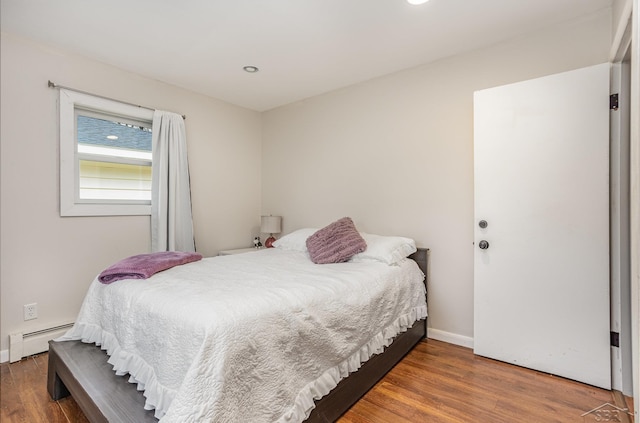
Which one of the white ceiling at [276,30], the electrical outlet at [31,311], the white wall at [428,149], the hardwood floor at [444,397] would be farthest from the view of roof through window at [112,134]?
the hardwood floor at [444,397]

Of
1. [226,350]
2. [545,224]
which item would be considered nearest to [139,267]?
[226,350]

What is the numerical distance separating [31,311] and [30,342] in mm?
230

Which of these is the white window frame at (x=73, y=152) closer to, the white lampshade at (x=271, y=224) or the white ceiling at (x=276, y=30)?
the white ceiling at (x=276, y=30)

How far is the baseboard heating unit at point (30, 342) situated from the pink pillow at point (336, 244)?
2.16 metres

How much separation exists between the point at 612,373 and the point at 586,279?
1.86 ft

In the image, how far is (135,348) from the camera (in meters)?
1.48

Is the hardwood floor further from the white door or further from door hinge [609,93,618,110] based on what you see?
door hinge [609,93,618,110]

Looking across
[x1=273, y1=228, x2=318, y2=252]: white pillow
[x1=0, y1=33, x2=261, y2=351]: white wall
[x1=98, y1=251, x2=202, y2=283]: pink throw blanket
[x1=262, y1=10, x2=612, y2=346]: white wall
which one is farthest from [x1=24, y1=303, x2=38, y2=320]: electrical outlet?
[x1=262, y1=10, x2=612, y2=346]: white wall

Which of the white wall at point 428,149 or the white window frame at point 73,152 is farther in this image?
the white window frame at point 73,152

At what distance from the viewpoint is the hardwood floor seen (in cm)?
165

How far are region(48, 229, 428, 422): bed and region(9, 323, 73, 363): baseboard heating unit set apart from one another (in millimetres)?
863

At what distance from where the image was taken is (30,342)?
2400 millimetres

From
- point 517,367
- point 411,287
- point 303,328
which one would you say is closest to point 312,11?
point 303,328

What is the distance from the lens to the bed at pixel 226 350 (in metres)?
1.14
